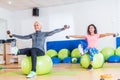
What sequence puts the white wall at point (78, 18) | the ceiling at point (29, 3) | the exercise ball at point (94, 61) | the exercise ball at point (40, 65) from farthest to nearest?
the ceiling at point (29, 3) → the white wall at point (78, 18) → the exercise ball at point (94, 61) → the exercise ball at point (40, 65)

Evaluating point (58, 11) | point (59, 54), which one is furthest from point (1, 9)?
point (59, 54)

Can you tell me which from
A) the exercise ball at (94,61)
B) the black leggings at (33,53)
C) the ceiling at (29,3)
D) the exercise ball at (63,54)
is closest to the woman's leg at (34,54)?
the black leggings at (33,53)

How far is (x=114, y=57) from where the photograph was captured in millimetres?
6801

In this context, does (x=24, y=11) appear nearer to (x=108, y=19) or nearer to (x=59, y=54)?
(x=59, y=54)

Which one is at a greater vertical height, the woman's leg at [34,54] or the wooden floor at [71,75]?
the woman's leg at [34,54]

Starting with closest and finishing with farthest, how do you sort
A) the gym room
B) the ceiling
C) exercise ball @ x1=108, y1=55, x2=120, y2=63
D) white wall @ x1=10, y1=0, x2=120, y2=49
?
exercise ball @ x1=108, y1=55, x2=120, y2=63 → the gym room → white wall @ x1=10, y1=0, x2=120, y2=49 → the ceiling

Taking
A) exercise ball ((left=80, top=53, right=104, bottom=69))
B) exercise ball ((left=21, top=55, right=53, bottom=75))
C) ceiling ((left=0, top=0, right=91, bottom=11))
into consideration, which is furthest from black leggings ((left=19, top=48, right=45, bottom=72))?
ceiling ((left=0, top=0, right=91, bottom=11))

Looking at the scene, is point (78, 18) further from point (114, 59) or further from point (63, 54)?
point (114, 59)

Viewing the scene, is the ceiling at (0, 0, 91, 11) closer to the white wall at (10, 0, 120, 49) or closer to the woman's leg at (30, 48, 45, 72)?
the white wall at (10, 0, 120, 49)

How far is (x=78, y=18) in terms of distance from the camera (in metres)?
8.73

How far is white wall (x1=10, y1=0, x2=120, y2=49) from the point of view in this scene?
816 centimetres

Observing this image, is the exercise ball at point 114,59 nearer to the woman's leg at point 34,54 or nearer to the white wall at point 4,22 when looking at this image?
the woman's leg at point 34,54

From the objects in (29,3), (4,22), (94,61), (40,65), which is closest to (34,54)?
(40,65)

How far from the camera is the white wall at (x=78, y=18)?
8.16 metres
